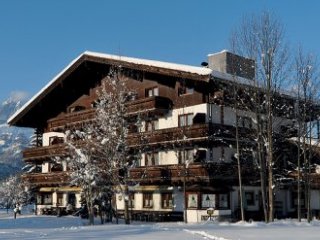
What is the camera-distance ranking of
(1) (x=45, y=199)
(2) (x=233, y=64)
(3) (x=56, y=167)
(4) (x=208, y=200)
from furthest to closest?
(1) (x=45, y=199) < (3) (x=56, y=167) < (4) (x=208, y=200) < (2) (x=233, y=64)

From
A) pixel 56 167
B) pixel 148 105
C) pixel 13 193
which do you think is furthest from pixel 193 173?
pixel 13 193

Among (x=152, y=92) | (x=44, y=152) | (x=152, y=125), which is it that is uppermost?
(x=152, y=92)

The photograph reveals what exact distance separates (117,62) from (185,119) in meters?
7.22

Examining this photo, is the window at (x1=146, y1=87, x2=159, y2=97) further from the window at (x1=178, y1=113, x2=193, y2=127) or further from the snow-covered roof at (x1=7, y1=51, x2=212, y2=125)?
the window at (x1=178, y1=113, x2=193, y2=127)

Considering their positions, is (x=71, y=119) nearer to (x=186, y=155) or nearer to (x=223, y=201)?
(x=186, y=155)

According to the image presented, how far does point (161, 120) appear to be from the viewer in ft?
133

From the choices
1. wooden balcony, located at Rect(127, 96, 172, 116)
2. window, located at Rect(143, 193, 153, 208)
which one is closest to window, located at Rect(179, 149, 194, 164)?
wooden balcony, located at Rect(127, 96, 172, 116)

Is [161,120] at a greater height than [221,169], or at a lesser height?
greater

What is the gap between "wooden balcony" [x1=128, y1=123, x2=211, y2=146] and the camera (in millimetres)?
35169

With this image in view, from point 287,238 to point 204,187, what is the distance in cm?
1771

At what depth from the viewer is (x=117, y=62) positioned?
137ft

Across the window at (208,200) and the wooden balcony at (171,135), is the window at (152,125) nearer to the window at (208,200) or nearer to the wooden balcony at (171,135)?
the wooden balcony at (171,135)

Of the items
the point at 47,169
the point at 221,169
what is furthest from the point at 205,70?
the point at 47,169

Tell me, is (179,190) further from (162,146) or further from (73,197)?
(73,197)
